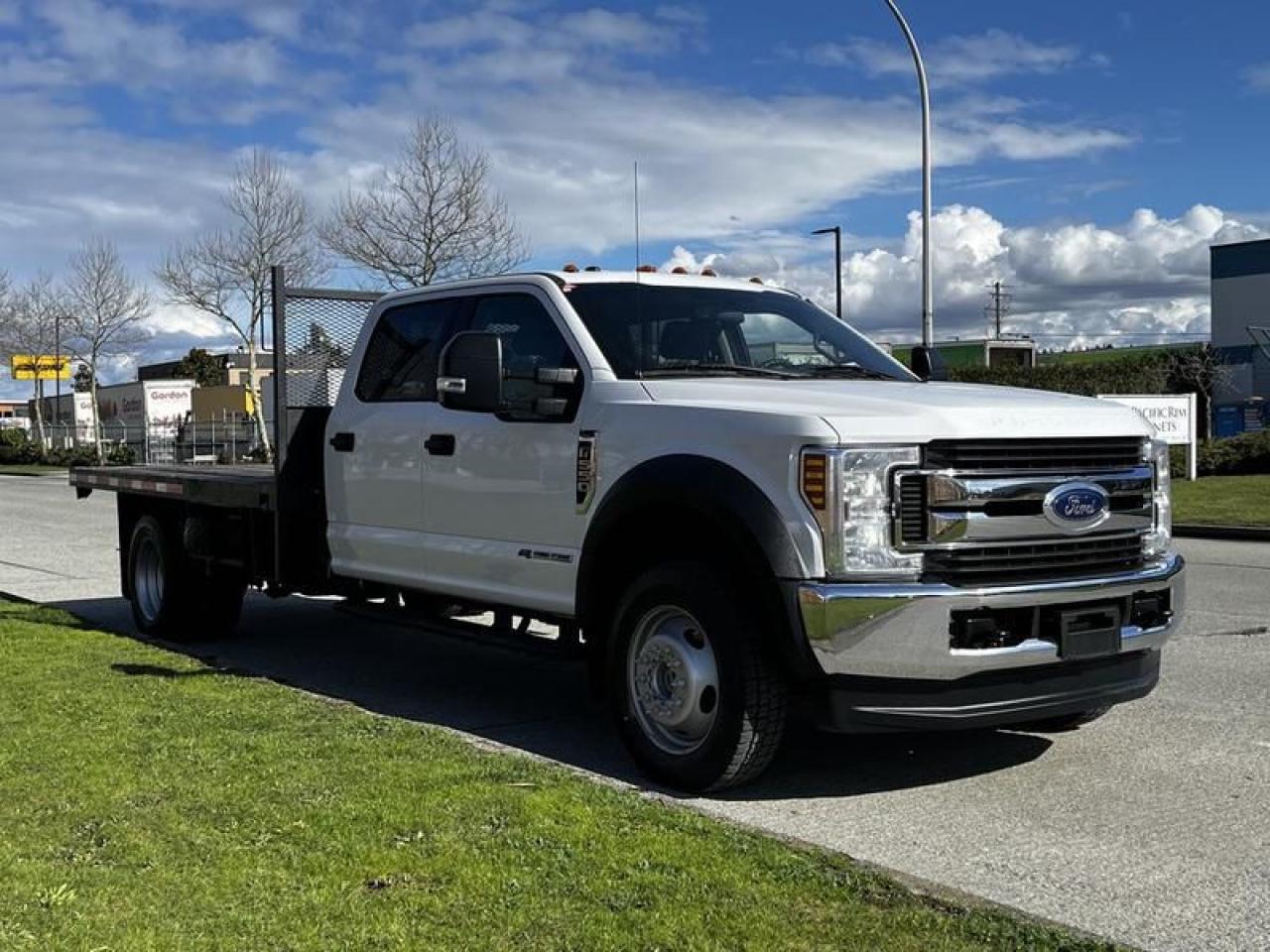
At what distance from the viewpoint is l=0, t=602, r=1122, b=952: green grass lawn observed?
3.70 metres

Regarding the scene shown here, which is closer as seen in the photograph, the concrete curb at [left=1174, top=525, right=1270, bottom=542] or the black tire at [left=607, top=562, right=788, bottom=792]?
the black tire at [left=607, top=562, right=788, bottom=792]

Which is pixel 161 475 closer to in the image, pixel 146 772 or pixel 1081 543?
pixel 146 772

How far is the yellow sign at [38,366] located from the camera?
62350mm

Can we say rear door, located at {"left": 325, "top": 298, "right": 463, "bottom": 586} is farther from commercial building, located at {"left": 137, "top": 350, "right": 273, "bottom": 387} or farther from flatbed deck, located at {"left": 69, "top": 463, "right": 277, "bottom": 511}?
commercial building, located at {"left": 137, "top": 350, "right": 273, "bottom": 387}

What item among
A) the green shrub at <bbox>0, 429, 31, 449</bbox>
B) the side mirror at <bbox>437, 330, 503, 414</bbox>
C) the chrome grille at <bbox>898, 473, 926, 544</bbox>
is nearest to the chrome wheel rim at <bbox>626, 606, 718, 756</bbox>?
the chrome grille at <bbox>898, 473, 926, 544</bbox>

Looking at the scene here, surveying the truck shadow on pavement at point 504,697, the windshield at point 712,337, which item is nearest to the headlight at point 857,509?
the truck shadow on pavement at point 504,697

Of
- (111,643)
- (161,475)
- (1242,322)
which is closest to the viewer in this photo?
(111,643)

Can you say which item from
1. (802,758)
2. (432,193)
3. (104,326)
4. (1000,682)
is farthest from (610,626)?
(104,326)

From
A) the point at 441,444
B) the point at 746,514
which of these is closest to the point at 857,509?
the point at 746,514

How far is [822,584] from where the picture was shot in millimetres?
4863

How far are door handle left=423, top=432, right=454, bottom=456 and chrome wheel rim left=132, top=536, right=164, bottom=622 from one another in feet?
11.3

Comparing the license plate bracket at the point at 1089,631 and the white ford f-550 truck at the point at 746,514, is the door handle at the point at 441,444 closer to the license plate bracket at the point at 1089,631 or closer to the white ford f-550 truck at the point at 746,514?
the white ford f-550 truck at the point at 746,514

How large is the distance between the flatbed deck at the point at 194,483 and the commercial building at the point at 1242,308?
180ft

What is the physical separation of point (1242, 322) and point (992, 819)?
62900 mm
